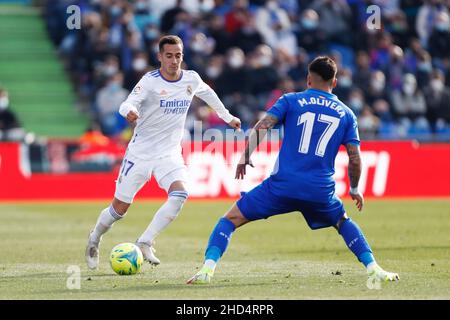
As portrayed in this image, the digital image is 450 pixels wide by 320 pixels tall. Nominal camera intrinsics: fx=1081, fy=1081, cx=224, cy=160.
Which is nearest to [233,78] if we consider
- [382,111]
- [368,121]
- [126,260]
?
[368,121]

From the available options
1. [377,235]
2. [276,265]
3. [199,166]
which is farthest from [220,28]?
[276,265]

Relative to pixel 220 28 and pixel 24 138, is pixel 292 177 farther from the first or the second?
pixel 220 28

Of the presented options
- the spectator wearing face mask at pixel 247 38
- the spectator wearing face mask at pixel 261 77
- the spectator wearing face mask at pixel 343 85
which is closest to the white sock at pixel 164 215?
the spectator wearing face mask at pixel 261 77

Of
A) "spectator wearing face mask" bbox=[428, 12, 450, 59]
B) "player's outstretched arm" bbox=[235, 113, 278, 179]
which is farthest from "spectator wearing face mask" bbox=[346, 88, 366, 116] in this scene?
"player's outstretched arm" bbox=[235, 113, 278, 179]

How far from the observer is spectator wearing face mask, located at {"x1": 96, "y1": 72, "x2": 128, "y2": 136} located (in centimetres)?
2681

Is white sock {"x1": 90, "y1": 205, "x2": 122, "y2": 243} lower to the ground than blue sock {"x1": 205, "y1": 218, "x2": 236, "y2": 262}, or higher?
lower

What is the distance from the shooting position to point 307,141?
33.5 feet

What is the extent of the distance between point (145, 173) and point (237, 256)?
2177mm

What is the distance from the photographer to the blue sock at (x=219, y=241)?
33.8 feet

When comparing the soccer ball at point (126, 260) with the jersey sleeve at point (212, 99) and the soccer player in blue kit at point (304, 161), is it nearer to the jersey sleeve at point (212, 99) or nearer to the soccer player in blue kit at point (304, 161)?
the soccer player in blue kit at point (304, 161)

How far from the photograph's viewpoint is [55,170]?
24.1 m

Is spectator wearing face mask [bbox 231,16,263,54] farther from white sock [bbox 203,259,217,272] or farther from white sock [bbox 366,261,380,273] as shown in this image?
white sock [bbox 203,259,217,272]
